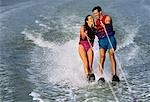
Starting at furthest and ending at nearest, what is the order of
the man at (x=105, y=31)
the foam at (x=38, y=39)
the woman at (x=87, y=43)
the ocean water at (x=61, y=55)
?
the foam at (x=38, y=39) < the woman at (x=87, y=43) < the man at (x=105, y=31) < the ocean water at (x=61, y=55)

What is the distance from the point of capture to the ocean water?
726 cm

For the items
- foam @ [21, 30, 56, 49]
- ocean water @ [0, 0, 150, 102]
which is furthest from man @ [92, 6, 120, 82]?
foam @ [21, 30, 56, 49]

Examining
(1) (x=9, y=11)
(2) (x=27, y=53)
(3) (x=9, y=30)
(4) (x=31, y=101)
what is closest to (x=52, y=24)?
(3) (x=9, y=30)

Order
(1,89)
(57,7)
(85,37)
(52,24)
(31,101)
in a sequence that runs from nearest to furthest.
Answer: (31,101)
(1,89)
(85,37)
(52,24)
(57,7)

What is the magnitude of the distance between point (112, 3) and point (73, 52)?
27.5ft

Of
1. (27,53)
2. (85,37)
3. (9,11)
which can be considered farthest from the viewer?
(9,11)

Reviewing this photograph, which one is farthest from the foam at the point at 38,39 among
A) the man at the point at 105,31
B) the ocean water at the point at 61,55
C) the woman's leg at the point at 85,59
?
the man at the point at 105,31

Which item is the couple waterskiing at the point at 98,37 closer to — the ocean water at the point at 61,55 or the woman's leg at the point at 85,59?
the woman's leg at the point at 85,59

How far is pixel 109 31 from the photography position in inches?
310

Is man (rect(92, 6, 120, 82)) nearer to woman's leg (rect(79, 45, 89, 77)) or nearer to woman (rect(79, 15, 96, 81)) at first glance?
woman (rect(79, 15, 96, 81))

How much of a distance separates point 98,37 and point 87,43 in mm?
285

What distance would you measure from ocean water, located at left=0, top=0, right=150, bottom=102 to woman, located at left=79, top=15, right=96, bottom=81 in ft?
0.77

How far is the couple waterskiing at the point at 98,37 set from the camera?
7.82m

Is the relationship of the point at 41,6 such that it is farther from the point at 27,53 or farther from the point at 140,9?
the point at 27,53
